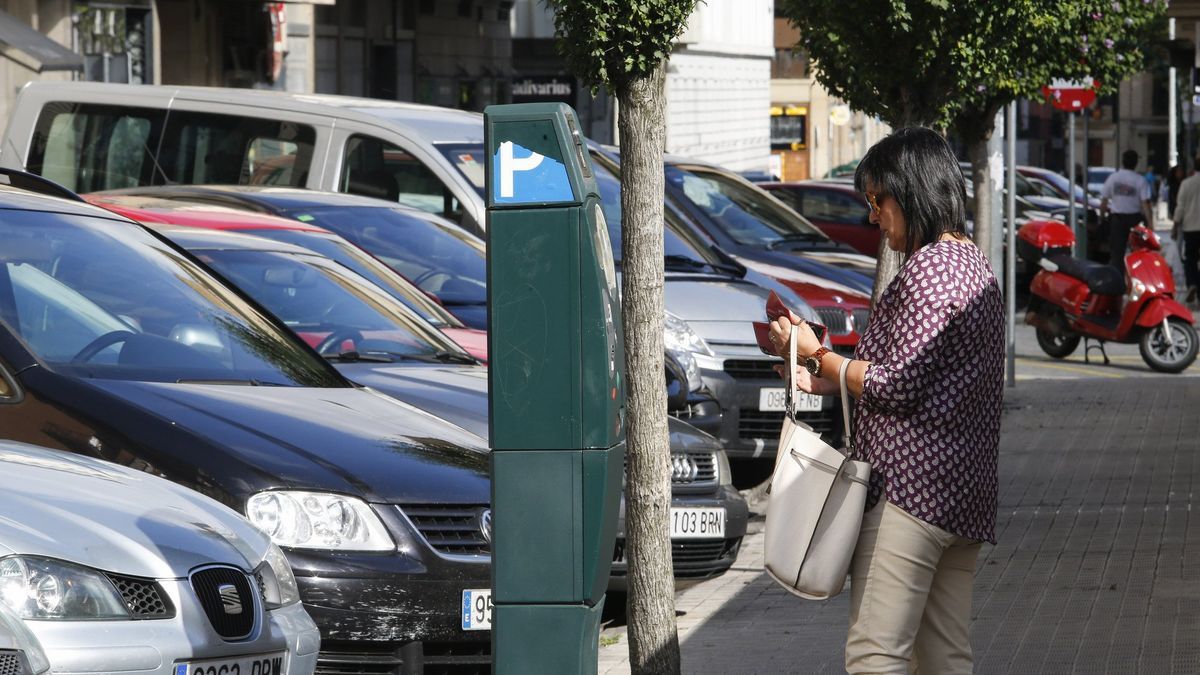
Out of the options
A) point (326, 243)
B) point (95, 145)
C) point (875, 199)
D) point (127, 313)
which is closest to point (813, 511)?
point (875, 199)

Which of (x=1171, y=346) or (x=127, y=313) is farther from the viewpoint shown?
(x=1171, y=346)

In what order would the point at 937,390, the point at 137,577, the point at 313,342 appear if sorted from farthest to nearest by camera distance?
1. the point at 313,342
2. the point at 937,390
3. the point at 137,577

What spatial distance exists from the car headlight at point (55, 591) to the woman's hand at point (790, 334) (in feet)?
5.46

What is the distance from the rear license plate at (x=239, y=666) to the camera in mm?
4410

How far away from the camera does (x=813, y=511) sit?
4.57 meters

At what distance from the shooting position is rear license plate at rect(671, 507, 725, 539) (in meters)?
7.70

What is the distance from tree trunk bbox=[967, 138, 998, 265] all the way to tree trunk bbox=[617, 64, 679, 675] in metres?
10.6

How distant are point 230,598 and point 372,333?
310 cm

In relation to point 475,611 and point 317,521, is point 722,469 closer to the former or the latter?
point 475,611

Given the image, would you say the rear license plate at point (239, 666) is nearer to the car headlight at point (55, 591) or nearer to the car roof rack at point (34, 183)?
the car headlight at point (55, 591)

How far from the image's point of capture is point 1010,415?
47.5ft

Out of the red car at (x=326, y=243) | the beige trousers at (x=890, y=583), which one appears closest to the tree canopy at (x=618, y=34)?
the beige trousers at (x=890, y=583)

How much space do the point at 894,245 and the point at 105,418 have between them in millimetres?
2319

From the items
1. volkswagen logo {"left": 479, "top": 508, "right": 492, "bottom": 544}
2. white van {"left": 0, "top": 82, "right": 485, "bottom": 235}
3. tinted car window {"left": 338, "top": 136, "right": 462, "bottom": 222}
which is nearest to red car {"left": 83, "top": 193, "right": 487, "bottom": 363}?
white van {"left": 0, "top": 82, "right": 485, "bottom": 235}
